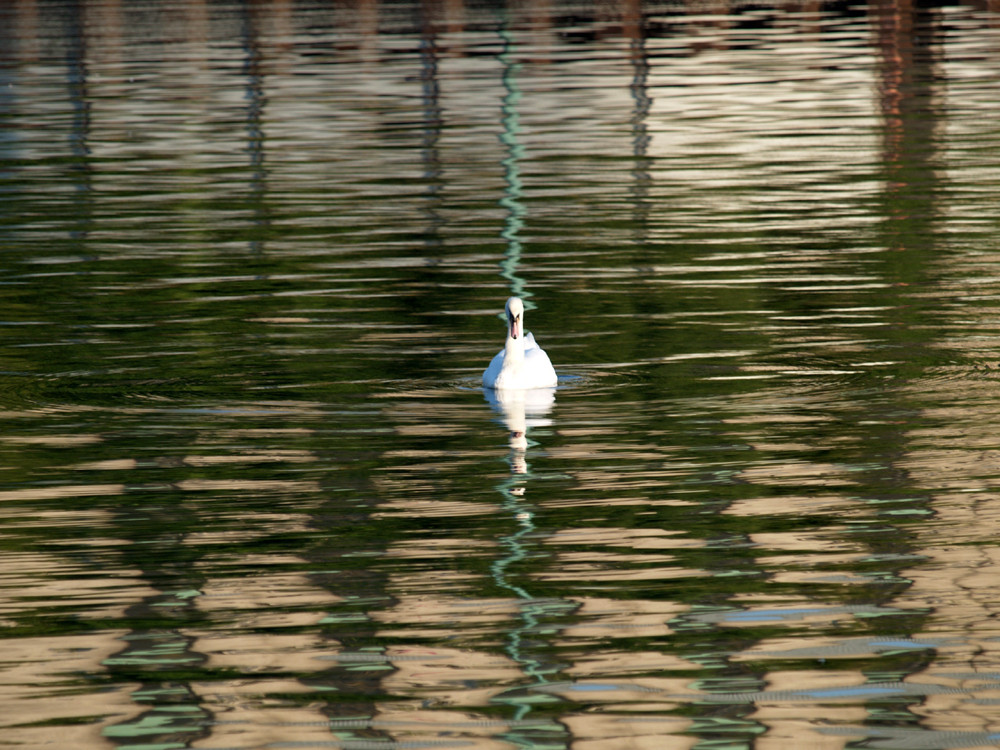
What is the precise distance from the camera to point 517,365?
1490cm

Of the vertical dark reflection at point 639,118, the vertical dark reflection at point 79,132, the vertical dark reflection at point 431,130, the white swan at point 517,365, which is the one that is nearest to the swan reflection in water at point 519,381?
the white swan at point 517,365

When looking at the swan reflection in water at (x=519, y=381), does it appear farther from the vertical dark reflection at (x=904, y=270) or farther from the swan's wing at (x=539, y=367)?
the vertical dark reflection at (x=904, y=270)

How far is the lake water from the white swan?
0.70 feet

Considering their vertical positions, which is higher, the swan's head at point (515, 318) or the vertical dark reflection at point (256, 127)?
the swan's head at point (515, 318)

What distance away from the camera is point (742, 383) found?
50.0ft

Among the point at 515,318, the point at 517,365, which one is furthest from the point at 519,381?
the point at 515,318

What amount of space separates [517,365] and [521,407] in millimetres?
335

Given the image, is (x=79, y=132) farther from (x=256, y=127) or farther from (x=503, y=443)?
(x=503, y=443)

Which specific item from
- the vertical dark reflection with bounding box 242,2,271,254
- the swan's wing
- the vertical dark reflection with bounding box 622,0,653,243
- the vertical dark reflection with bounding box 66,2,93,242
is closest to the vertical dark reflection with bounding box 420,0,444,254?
the vertical dark reflection with bounding box 242,2,271,254

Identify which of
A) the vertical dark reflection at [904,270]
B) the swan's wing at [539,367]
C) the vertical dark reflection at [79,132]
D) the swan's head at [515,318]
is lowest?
the vertical dark reflection at [79,132]

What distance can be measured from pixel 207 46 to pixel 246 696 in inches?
1866

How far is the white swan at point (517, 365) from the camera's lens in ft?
48.9

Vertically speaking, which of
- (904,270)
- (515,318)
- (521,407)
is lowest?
(904,270)

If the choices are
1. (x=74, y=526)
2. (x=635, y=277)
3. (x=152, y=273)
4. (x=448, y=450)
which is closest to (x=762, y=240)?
(x=635, y=277)
